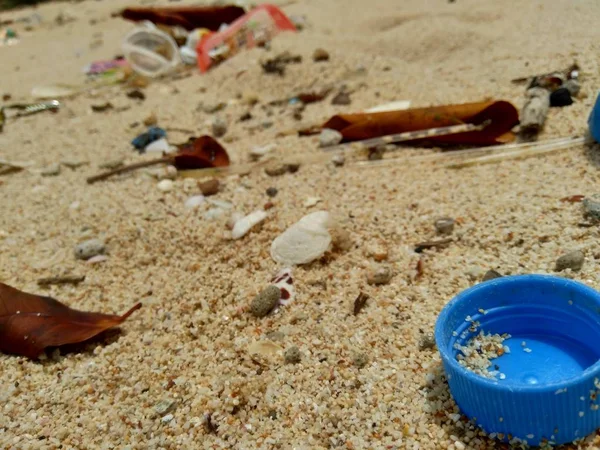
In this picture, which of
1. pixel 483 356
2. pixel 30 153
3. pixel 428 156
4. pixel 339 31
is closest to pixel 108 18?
pixel 339 31

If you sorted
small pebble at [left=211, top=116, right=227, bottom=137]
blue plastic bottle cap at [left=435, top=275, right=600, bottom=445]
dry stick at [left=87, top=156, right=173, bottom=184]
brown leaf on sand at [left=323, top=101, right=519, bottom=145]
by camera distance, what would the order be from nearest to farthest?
blue plastic bottle cap at [left=435, top=275, right=600, bottom=445], brown leaf on sand at [left=323, top=101, right=519, bottom=145], dry stick at [left=87, top=156, right=173, bottom=184], small pebble at [left=211, top=116, right=227, bottom=137]

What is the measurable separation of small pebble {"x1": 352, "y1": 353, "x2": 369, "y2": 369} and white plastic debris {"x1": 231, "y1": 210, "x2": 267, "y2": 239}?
873 millimetres

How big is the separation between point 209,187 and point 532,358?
1.73 m

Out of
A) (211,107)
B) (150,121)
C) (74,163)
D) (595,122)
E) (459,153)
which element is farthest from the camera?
(211,107)

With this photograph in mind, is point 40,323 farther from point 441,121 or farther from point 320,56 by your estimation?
point 320,56

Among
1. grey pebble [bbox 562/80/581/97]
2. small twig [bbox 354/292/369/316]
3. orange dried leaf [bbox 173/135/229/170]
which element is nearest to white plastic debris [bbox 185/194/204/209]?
orange dried leaf [bbox 173/135/229/170]

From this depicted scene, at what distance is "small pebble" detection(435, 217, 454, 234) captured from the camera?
2209 millimetres

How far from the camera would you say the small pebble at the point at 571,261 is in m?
1.85

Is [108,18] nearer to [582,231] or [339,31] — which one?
[339,31]

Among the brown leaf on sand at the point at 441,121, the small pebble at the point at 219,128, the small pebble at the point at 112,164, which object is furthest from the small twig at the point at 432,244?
the small pebble at the point at 112,164

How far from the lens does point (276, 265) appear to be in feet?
7.37

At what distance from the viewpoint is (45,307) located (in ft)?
6.90

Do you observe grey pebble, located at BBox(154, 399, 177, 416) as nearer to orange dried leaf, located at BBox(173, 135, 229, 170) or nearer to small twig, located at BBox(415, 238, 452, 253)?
small twig, located at BBox(415, 238, 452, 253)

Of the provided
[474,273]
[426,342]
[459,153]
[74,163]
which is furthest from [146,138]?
[426,342]
